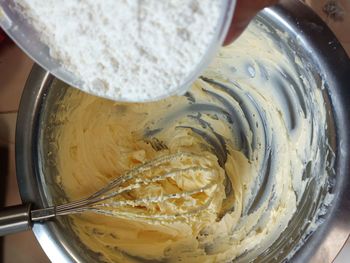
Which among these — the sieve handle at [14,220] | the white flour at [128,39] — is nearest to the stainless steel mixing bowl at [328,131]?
the sieve handle at [14,220]

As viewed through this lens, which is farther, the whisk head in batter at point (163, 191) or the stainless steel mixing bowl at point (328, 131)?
the whisk head in batter at point (163, 191)

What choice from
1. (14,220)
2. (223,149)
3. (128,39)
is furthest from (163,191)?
(128,39)

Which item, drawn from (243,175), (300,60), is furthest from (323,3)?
(243,175)

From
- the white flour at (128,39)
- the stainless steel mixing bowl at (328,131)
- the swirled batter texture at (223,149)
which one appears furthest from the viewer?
the swirled batter texture at (223,149)

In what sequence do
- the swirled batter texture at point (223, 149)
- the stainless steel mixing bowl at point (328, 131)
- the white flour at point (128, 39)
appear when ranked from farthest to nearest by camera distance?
the swirled batter texture at point (223, 149) < the stainless steel mixing bowl at point (328, 131) < the white flour at point (128, 39)

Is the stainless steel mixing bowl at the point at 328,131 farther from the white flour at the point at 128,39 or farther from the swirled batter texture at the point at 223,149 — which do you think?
the white flour at the point at 128,39

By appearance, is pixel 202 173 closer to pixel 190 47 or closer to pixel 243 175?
pixel 243 175

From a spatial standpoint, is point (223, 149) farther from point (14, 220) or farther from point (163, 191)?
point (14, 220)
